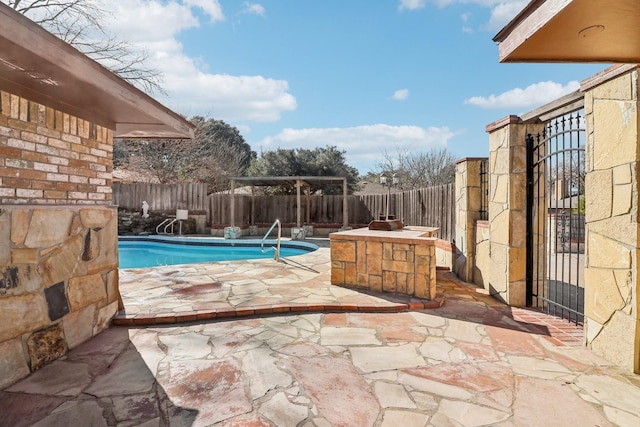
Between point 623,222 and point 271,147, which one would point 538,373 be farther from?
point 271,147

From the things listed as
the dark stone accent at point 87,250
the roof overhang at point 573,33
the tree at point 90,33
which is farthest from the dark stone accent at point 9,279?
the tree at point 90,33

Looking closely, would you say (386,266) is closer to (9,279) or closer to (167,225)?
(9,279)

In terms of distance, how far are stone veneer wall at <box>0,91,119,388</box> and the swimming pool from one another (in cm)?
584

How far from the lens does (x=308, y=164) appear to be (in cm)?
1802

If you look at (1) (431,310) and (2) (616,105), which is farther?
(1) (431,310)

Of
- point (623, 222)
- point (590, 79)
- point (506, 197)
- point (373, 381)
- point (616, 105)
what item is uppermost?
point (590, 79)

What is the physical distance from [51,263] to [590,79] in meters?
4.55

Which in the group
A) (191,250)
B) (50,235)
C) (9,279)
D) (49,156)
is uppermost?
(49,156)

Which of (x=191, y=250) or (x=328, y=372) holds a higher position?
(x=328, y=372)

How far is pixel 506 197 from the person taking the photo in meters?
3.85

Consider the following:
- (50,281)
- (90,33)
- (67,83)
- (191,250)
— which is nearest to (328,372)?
(50,281)

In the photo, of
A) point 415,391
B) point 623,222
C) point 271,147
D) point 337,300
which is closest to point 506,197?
point 623,222

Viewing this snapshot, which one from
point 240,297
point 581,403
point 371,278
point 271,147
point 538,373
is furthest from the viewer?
point 271,147

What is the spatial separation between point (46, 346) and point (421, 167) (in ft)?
69.8
